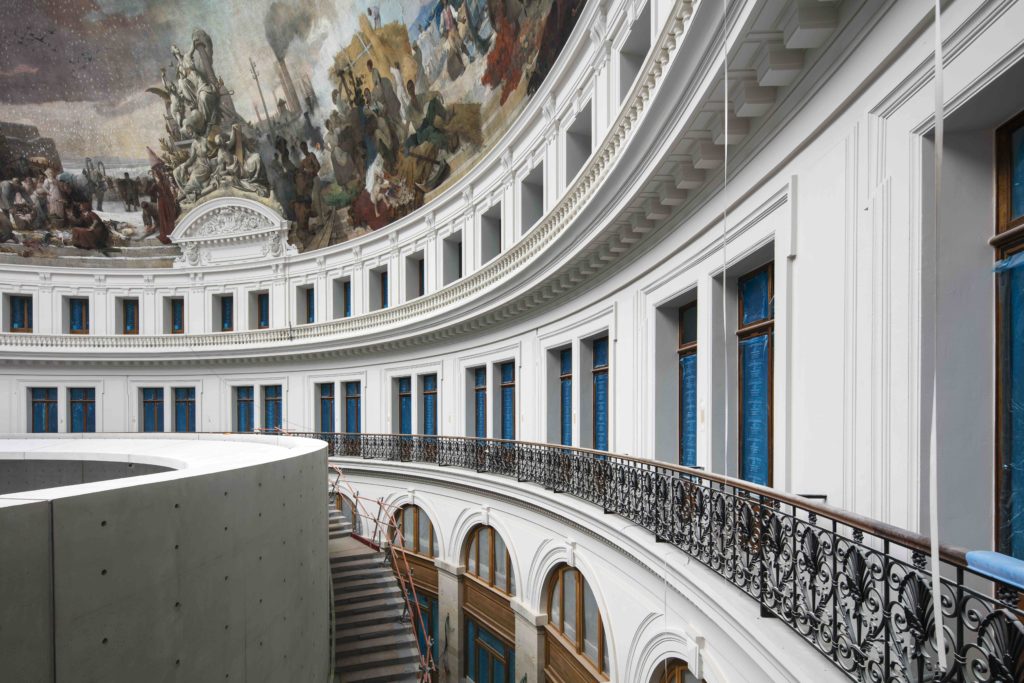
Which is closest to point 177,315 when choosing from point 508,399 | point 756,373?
point 508,399

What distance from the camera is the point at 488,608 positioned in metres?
15.2

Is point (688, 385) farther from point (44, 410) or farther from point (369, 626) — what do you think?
point (44, 410)

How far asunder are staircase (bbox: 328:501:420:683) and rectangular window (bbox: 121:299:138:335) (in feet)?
56.3

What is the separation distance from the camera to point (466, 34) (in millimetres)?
15789

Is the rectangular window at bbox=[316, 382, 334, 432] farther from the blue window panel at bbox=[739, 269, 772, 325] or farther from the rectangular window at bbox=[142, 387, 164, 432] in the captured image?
the blue window panel at bbox=[739, 269, 772, 325]

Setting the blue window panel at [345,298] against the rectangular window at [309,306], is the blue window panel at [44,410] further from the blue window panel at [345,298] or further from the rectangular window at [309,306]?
the blue window panel at [345,298]

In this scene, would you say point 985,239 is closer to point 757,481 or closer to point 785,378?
point 785,378

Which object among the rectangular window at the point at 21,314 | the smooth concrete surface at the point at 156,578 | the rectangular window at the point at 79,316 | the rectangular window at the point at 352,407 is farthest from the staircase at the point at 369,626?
the rectangular window at the point at 21,314

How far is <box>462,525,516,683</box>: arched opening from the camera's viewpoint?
1434 cm

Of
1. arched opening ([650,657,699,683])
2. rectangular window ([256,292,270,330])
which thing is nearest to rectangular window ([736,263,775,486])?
arched opening ([650,657,699,683])

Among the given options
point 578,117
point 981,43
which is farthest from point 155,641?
point 578,117

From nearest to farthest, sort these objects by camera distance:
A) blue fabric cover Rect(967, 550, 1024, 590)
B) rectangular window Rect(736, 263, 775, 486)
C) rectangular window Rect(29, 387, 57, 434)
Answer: blue fabric cover Rect(967, 550, 1024, 590)
rectangular window Rect(736, 263, 775, 486)
rectangular window Rect(29, 387, 57, 434)

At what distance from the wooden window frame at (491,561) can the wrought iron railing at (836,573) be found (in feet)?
18.1

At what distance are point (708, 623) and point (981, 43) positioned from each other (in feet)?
17.4
